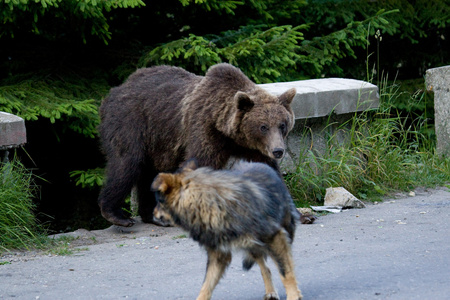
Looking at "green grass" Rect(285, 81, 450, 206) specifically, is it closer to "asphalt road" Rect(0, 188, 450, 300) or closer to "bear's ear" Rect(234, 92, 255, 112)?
"asphalt road" Rect(0, 188, 450, 300)

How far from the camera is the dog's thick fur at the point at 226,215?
381cm

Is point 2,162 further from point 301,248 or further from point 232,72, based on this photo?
point 301,248

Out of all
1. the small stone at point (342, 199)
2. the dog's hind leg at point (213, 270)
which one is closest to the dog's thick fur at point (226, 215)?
the dog's hind leg at point (213, 270)

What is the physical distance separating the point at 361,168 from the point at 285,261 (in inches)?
168

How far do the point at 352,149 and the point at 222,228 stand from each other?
478 centimetres

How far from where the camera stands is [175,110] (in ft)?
23.7

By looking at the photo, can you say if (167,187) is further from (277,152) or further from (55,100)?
(55,100)

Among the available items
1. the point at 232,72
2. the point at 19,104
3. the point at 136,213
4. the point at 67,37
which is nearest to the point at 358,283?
the point at 232,72

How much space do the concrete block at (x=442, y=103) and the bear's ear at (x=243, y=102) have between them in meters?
3.94

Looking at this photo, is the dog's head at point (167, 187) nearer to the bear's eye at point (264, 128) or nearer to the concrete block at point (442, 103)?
the bear's eye at point (264, 128)

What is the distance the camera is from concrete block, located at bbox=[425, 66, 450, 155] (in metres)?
9.35

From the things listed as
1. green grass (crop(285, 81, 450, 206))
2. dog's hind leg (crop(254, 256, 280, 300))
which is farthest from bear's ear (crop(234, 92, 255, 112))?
dog's hind leg (crop(254, 256, 280, 300))

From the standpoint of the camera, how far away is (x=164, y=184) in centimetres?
386

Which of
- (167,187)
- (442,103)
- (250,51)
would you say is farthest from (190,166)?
(442,103)
